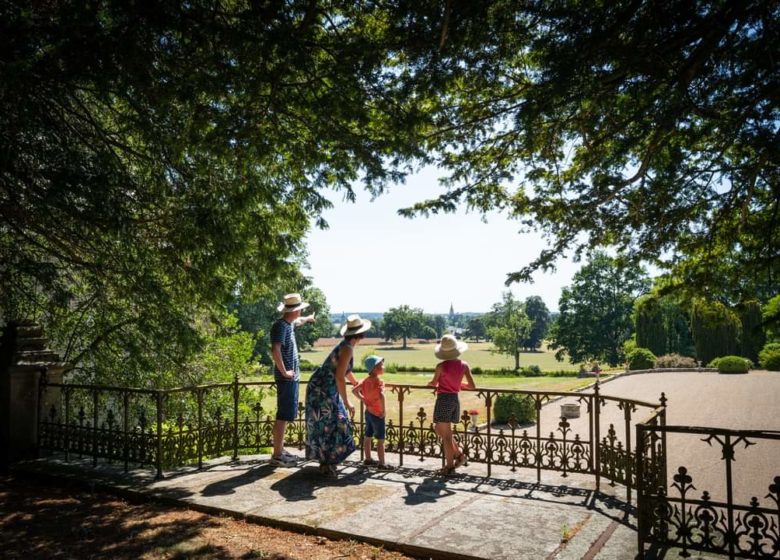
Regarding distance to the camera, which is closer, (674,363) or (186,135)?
(186,135)

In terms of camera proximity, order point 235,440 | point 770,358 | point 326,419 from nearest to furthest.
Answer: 1. point 326,419
2. point 235,440
3. point 770,358

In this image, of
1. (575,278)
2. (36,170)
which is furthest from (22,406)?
(575,278)

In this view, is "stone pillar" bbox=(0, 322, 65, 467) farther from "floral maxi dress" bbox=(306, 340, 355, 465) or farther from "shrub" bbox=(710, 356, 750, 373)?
"shrub" bbox=(710, 356, 750, 373)

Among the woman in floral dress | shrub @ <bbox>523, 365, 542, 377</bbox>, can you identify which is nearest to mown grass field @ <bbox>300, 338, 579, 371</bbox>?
shrub @ <bbox>523, 365, 542, 377</bbox>

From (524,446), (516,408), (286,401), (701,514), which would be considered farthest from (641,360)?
(701,514)

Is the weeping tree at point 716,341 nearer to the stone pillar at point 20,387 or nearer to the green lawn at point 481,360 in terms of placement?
the green lawn at point 481,360

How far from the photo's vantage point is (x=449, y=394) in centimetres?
736

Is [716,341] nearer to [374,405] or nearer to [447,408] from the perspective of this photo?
[447,408]

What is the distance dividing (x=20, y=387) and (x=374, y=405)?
17.3 feet

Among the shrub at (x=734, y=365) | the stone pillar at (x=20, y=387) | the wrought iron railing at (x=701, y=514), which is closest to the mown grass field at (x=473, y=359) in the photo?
the shrub at (x=734, y=365)

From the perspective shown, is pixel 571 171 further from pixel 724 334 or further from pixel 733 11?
pixel 724 334

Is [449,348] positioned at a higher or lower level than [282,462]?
higher

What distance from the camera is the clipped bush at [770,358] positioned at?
3683 cm

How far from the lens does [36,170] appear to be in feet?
21.9
